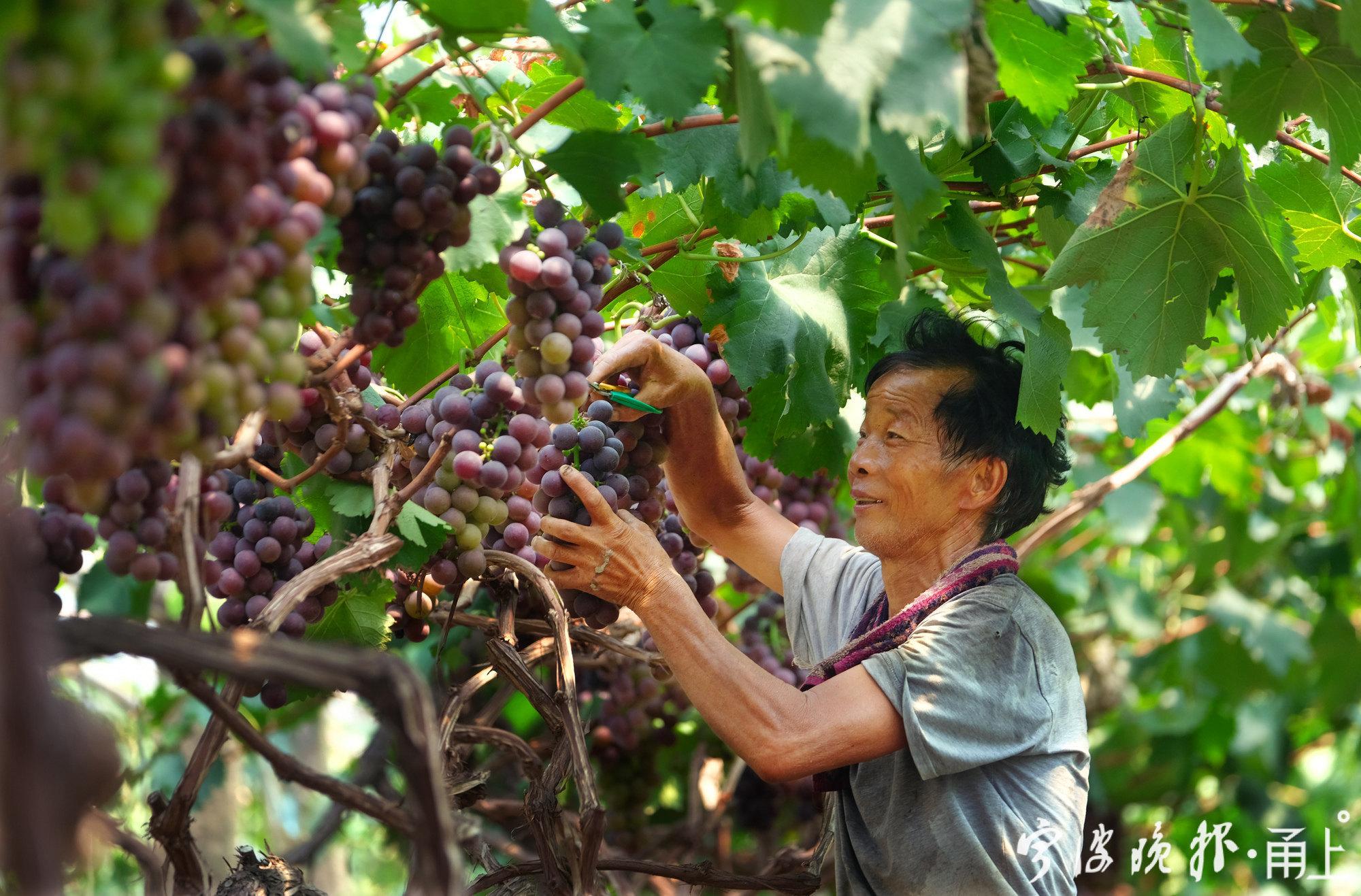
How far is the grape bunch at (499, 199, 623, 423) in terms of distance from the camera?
132cm

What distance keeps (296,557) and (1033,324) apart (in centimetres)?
Answer: 108

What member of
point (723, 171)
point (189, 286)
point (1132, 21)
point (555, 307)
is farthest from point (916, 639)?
point (189, 286)

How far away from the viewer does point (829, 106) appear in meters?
1.07

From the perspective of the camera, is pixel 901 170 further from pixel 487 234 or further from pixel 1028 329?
pixel 1028 329

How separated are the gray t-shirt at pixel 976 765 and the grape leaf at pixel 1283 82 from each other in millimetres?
785

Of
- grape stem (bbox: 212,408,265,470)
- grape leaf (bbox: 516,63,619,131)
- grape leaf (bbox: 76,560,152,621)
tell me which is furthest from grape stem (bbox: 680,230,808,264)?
grape leaf (bbox: 76,560,152,621)

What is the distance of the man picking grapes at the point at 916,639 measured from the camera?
178 cm

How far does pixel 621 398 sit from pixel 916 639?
58cm

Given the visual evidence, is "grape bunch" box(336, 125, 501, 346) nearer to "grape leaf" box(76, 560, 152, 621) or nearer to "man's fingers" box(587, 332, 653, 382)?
"man's fingers" box(587, 332, 653, 382)

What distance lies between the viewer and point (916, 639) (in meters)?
1.88

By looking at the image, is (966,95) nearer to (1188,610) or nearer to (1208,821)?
(1188,610)

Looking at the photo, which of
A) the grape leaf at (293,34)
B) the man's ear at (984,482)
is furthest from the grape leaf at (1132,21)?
the grape leaf at (293,34)

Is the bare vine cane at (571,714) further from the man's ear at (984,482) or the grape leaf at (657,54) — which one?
the man's ear at (984,482)

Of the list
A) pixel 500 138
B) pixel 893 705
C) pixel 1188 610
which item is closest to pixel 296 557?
pixel 500 138
